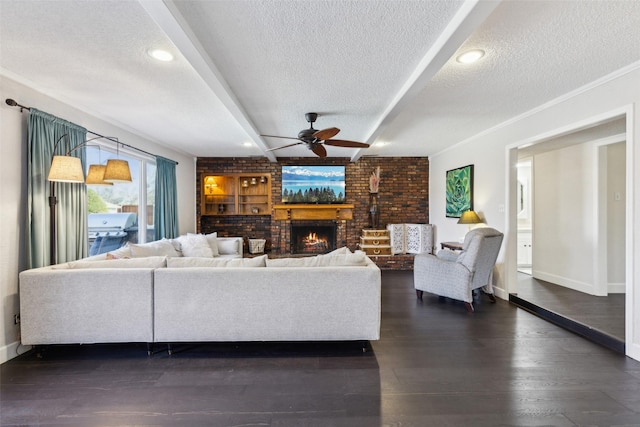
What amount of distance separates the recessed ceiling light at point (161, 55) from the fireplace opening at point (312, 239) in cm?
457

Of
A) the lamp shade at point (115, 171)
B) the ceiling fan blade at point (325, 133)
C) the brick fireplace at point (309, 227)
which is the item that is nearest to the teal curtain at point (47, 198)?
the lamp shade at point (115, 171)

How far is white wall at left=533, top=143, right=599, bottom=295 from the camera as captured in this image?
4.18 metres

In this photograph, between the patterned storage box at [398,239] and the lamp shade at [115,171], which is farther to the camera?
the patterned storage box at [398,239]

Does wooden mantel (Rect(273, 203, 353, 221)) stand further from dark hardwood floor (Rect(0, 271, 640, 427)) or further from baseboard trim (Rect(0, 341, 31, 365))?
baseboard trim (Rect(0, 341, 31, 365))

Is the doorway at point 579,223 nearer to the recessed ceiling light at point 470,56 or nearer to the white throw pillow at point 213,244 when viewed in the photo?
the recessed ceiling light at point 470,56

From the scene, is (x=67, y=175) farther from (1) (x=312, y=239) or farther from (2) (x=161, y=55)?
(1) (x=312, y=239)

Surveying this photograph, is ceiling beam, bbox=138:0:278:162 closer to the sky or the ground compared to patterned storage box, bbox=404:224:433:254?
closer to the sky

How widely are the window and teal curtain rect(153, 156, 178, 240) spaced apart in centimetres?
12

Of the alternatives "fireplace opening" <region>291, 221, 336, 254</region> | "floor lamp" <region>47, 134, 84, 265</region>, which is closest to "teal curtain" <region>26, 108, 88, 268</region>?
"floor lamp" <region>47, 134, 84, 265</region>

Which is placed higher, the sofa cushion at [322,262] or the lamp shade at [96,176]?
the lamp shade at [96,176]

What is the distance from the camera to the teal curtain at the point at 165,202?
193 inches

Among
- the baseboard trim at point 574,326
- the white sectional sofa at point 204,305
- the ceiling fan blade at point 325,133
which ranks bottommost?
the baseboard trim at point 574,326

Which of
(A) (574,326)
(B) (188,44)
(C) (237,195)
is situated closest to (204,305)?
(B) (188,44)

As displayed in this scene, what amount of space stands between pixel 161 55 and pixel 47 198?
1.83 metres
